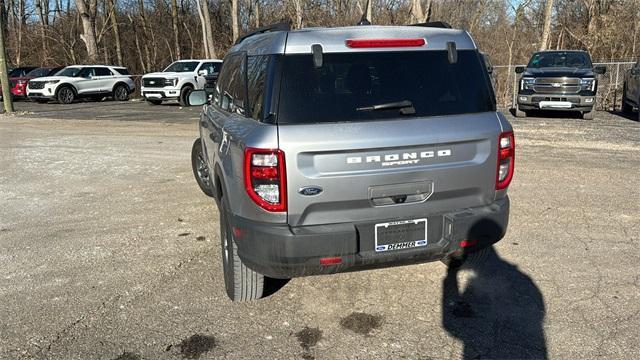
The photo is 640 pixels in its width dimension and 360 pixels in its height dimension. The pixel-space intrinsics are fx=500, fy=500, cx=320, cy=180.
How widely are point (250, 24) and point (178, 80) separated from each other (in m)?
18.9

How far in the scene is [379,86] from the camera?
10.8ft

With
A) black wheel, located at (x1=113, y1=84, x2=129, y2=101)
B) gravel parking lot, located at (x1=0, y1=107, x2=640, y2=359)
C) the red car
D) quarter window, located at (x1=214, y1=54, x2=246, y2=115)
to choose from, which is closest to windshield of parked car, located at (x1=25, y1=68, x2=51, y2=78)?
the red car

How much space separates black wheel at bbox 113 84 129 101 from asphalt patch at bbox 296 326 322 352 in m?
24.5

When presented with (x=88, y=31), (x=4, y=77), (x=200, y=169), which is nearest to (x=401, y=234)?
(x=200, y=169)

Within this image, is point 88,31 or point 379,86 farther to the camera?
point 88,31

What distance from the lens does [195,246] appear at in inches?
198

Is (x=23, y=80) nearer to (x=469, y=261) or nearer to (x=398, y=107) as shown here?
(x=469, y=261)

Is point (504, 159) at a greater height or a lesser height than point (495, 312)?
greater

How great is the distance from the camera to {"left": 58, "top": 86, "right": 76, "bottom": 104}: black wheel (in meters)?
23.5

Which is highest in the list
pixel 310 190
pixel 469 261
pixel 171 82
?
pixel 171 82

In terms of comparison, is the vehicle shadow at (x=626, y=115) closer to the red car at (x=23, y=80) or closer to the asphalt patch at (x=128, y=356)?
the asphalt patch at (x=128, y=356)

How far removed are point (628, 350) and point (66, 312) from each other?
3.87 m

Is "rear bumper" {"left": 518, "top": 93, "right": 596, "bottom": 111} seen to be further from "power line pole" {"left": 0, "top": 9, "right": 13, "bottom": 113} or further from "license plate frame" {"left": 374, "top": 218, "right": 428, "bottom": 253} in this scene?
"power line pole" {"left": 0, "top": 9, "right": 13, "bottom": 113}

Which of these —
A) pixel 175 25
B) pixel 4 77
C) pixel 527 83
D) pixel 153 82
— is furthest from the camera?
pixel 175 25
